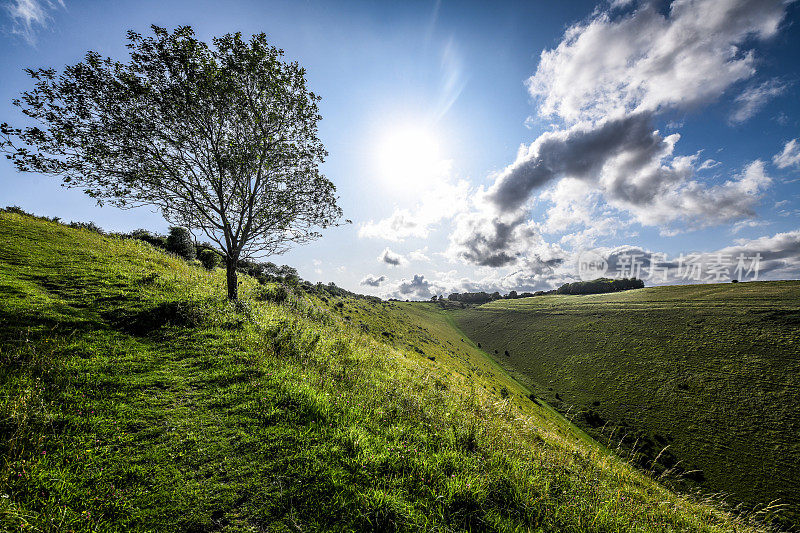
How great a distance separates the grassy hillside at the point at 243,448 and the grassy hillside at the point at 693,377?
94.1ft

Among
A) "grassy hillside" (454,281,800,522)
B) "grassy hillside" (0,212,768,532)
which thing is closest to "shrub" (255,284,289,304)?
"grassy hillside" (0,212,768,532)

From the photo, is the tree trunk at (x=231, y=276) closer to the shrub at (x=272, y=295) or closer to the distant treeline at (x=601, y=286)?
the shrub at (x=272, y=295)

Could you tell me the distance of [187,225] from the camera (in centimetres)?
1644

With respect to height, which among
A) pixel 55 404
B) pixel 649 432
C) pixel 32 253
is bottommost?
pixel 649 432

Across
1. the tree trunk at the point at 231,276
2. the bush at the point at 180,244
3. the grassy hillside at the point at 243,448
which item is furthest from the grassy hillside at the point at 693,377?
the bush at the point at 180,244

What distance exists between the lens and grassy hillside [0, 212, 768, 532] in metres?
3.98

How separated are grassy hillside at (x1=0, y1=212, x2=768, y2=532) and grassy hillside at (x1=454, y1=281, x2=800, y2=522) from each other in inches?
1129

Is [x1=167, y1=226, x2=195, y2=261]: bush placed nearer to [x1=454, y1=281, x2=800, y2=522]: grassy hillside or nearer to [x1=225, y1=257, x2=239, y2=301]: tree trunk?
[x1=225, y1=257, x2=239, y2=301]: tree trunk

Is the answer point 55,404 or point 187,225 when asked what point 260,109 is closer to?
point 187,225

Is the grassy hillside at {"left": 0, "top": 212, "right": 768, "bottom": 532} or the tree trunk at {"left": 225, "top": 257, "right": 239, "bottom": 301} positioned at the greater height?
the tree trunk at {"left": 225, "top": 257, "right": 239, "bottom": 301}

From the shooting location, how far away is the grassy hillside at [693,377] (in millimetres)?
43094

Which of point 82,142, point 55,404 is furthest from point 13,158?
point 55,404

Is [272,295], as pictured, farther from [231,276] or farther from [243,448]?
[243,448]

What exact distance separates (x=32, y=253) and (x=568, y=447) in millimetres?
28002
